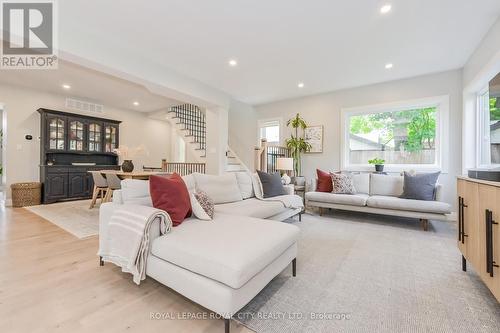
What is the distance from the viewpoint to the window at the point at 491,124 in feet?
7.55

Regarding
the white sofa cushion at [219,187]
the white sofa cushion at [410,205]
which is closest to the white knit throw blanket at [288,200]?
the white sofa cushion at [219,187]

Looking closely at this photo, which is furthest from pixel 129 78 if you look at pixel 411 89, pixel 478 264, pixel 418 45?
pixel 411 89

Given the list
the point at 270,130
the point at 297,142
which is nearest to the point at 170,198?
the point at 297,142

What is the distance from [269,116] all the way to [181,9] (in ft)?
13.1

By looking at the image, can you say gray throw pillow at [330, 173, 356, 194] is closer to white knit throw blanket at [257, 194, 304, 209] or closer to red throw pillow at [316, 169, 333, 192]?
red throw pillow at [316, 169, 333, 192]

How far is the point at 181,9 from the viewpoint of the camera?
8.20 feet

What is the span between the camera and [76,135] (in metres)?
5.70

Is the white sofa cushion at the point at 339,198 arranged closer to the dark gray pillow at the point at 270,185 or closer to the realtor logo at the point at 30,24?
the dark gray pillow at the point at 270,185

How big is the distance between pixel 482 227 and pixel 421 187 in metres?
2.22

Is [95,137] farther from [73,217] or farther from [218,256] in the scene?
[218,256]

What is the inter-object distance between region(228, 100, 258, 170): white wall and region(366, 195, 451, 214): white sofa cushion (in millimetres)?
3506

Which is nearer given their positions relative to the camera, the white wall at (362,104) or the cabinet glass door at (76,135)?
the white wall at (362,104)

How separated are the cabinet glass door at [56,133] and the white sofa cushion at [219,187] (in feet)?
15.2

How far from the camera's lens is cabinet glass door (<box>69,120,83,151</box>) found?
5594 mm
